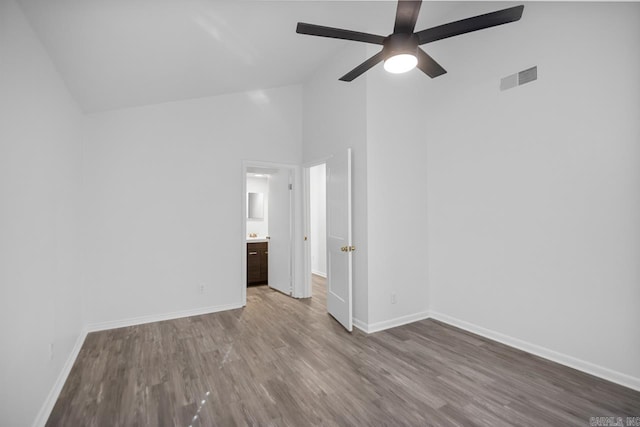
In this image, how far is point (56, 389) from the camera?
84.7 inches

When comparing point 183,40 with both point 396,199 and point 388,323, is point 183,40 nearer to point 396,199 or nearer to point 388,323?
point 396,199

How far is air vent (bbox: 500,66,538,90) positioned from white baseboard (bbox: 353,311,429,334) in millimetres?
2695

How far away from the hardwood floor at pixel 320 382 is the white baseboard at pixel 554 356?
0.26 ft

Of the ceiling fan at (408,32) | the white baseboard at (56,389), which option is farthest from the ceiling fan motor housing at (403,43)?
the white baseboard at (56,389)

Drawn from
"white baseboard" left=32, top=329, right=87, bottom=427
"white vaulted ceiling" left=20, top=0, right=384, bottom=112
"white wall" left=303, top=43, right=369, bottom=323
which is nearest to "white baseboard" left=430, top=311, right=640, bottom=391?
"white wall" left=303, top=43, right=369, bottom=323

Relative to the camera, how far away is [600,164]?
239cm

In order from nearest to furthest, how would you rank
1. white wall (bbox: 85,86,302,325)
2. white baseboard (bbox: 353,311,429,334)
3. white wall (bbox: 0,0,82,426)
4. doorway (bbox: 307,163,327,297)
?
1. white wall (bbox: 0,0,82,426)
2. white baseboard (bbox: 353,311,429,334)
3. white wall (bbox: 85,86,302,325)
4. doorway (bbox: 307,163,327,297)

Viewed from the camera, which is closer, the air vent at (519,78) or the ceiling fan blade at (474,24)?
the ceiling fan blade at (474,24)

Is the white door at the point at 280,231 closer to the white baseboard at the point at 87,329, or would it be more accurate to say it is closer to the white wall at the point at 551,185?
the white baseboard at the point at 87,329

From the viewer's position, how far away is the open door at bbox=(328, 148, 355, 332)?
3.34 m

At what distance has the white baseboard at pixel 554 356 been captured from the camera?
226cm

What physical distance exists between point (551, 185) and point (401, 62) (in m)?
1.88

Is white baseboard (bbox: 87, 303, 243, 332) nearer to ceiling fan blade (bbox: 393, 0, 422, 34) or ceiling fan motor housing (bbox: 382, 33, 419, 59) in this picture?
ceiling fan motor housing (bbox: 382, 33, 419, 59)

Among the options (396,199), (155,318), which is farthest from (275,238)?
(396,199)
